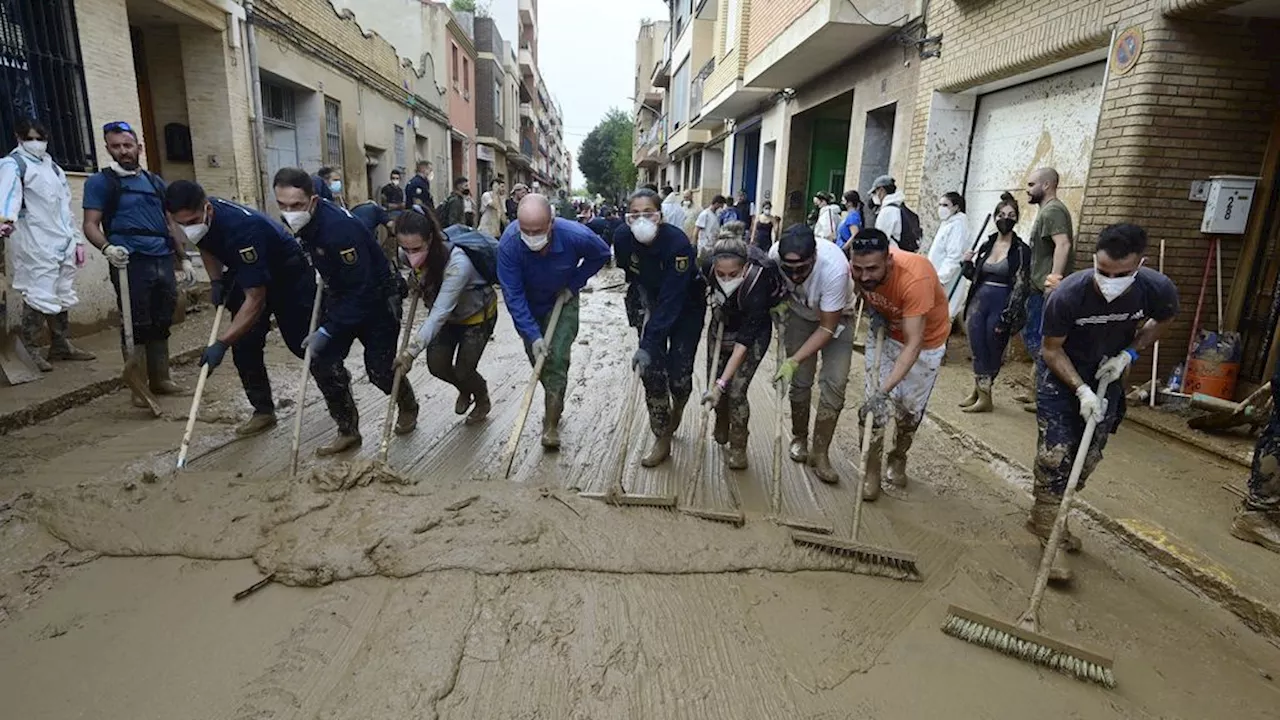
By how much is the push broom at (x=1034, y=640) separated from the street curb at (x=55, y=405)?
5262 mm

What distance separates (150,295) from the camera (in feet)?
14.6

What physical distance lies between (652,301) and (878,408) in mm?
1421

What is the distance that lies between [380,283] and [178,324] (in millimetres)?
4100

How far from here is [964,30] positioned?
6602 mm

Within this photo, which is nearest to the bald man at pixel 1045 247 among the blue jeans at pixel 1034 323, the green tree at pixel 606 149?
the blue jeans at pixel 1034 323

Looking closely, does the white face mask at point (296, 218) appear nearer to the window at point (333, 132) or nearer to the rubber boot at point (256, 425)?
the rubber boot at point (256, 425)

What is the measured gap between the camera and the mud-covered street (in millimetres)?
2100

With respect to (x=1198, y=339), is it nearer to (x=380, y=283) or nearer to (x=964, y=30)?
(x=964, y=30)

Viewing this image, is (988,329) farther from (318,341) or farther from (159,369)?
(159,369)

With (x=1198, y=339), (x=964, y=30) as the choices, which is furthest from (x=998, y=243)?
(x=964, y=30)

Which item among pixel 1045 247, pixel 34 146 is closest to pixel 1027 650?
pixel 1045 247

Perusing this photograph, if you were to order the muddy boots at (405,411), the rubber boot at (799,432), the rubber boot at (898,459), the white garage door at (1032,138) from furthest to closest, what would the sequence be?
the white garage door at (1032,138) → the muddy boots at (405,411) → the rubber boot at (799,432) → the rubber boot at (898,459)

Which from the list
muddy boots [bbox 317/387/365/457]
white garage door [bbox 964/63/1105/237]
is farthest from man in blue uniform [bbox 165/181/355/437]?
white garage door [bbox 964/63/1105/237]

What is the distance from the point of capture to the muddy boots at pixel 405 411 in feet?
14.4
